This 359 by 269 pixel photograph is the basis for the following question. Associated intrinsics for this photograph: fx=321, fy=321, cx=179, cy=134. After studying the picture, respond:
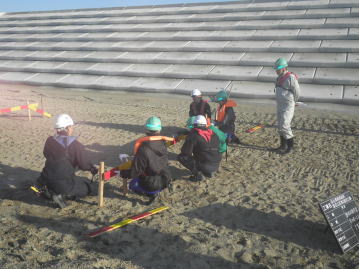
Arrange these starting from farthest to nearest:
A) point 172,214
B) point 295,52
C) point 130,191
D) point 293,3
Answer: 1. point 293,3
2. point 295,52
3. point 130,191
4. point 172,214

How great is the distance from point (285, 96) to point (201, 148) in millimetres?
2251

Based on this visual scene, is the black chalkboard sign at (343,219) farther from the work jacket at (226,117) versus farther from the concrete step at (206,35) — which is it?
the concrete step at (206,35)

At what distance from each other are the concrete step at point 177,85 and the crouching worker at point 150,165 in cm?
676

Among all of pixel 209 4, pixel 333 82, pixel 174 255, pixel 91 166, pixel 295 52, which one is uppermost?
pixel 209 4

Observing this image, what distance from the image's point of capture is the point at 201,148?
5.31 m

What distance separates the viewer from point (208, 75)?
12086 millimetres

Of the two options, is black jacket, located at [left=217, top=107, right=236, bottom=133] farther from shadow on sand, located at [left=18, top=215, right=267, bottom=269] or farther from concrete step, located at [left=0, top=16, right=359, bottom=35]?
concrete step, located at [left=0, top=16, right=359, bottom=35]

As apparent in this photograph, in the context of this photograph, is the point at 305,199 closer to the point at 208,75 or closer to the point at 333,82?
the point at 333,82

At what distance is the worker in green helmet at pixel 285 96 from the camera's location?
20.7 feet

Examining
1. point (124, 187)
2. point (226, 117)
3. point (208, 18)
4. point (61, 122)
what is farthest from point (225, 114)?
point (208, 18)

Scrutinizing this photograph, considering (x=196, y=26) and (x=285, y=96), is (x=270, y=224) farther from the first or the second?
(x=196, y=26)

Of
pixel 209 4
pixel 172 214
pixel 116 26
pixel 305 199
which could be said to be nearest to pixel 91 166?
pixel 172 214

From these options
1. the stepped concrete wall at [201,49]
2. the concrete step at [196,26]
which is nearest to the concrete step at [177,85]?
the stepped concrete wall at [201,49]

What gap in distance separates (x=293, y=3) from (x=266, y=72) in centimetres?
665
